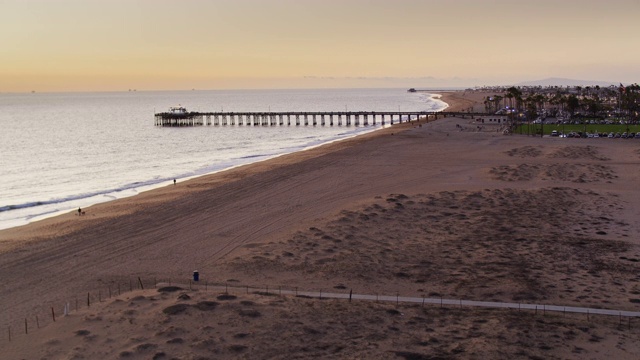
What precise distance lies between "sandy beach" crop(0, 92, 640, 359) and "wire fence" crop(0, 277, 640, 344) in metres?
0.12

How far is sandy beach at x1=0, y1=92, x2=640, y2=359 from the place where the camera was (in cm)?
1316

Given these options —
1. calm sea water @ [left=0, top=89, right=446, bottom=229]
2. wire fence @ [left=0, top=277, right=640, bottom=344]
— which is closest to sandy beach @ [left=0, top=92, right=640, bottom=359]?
wire fence @ [left=0, top=277, right=640, bottom=344]

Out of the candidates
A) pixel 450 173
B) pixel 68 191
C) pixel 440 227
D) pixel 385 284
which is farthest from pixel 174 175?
pixel 385 284

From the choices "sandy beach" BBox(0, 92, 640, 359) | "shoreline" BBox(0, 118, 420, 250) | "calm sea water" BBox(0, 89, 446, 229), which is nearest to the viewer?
"sandy beach" BBox(0, 92, 640, 359)

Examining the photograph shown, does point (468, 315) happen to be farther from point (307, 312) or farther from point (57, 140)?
point (57, 140)

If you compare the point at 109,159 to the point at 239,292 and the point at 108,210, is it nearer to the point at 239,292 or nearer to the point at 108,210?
the point at 108,210

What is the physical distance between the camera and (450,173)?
39594mm

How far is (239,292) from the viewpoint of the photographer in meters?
16.4

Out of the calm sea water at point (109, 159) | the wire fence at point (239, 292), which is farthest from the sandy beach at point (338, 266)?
the calm sea water at point (109, 159)

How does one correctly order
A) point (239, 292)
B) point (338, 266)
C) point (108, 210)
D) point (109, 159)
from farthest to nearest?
point (109, 159)
point (108, 210)
point (338, 266)
point (239, 292)

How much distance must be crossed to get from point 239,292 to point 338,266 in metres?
3.99

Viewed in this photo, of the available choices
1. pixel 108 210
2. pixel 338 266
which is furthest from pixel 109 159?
pixel 338 266

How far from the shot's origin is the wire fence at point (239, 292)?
14.6m

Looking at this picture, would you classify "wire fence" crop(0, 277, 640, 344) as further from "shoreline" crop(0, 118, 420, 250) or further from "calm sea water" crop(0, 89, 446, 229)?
"calm sea water" crop(0, 89, 446, 229)
